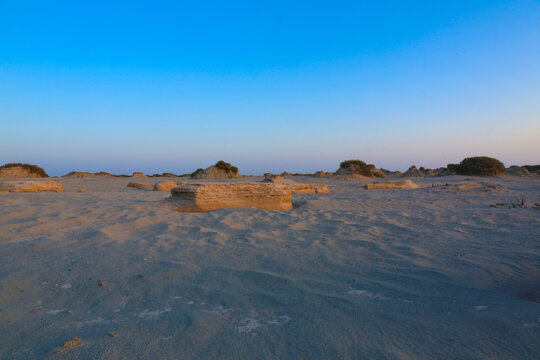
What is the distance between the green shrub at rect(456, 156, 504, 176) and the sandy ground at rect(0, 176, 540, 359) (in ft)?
54.4

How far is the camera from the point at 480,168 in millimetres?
18266

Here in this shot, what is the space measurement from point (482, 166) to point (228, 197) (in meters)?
18.7

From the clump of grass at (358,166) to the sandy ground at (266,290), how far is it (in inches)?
626

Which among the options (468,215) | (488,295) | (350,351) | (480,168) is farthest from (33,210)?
(480,168)

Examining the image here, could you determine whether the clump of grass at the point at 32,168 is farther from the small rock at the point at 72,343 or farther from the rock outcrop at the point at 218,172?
the small rock at the point at 72,343

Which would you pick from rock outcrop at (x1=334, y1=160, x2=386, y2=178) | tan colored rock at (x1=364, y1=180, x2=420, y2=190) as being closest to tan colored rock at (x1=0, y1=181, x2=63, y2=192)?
tan colored rock at (x1=364, y1=180, x2=420, y2=190)

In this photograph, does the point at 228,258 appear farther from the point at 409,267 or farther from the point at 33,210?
the point at 33,210

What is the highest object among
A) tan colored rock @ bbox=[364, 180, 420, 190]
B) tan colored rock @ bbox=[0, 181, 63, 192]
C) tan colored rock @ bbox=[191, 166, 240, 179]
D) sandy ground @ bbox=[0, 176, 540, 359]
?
tan colored rock @ bbox=[191, 166, 240, 179]

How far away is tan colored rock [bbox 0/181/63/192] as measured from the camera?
8.24 meters

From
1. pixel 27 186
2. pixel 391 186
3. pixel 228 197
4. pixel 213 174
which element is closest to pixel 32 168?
pixel 213 174

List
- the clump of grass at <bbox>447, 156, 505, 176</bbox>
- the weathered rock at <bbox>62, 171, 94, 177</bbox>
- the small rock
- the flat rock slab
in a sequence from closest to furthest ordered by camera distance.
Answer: the small rock < the flat rock slab < the clump of grass at <bbox>447, 156, 505, 176</bbox> < the weathered rock at <bbox>62, 171, 94, 177</bbox>

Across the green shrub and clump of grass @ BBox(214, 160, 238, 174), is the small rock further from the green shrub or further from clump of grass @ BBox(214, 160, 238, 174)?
the green shrub

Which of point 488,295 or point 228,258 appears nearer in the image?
point 488,295

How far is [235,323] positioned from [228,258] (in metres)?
1.32
